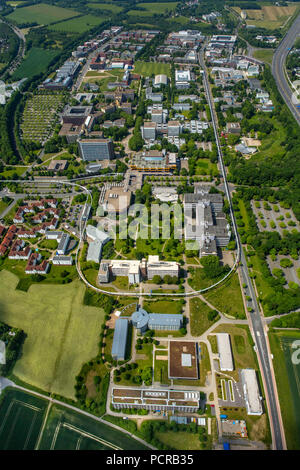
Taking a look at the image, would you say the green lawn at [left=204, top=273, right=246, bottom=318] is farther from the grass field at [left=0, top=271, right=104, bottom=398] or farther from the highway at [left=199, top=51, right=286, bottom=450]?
the grass field at [left=0, top=271, right=104, bottom=398]

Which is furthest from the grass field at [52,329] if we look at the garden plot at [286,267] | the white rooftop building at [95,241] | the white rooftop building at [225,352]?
the garden plot at [286,267]

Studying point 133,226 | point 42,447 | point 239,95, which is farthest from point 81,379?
point 239,95

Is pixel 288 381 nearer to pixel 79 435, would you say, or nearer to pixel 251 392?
pixel 251 392

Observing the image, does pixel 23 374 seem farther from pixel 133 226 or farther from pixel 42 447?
pixel 133 226

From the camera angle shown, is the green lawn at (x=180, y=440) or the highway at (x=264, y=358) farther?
the highway at (x=264, y=358)

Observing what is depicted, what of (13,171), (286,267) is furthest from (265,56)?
(13,171)

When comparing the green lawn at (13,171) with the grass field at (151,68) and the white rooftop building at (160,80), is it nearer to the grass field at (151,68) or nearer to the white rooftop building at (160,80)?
the white rooftop building at (160,80)

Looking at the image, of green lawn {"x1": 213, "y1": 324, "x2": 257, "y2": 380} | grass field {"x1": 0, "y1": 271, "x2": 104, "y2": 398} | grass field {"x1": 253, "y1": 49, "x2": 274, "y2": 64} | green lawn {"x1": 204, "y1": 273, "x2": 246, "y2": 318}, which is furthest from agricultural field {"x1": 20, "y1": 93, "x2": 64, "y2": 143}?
grass field {"x1": 253, "y1": 49, "x2": 274, "y2": 64}
